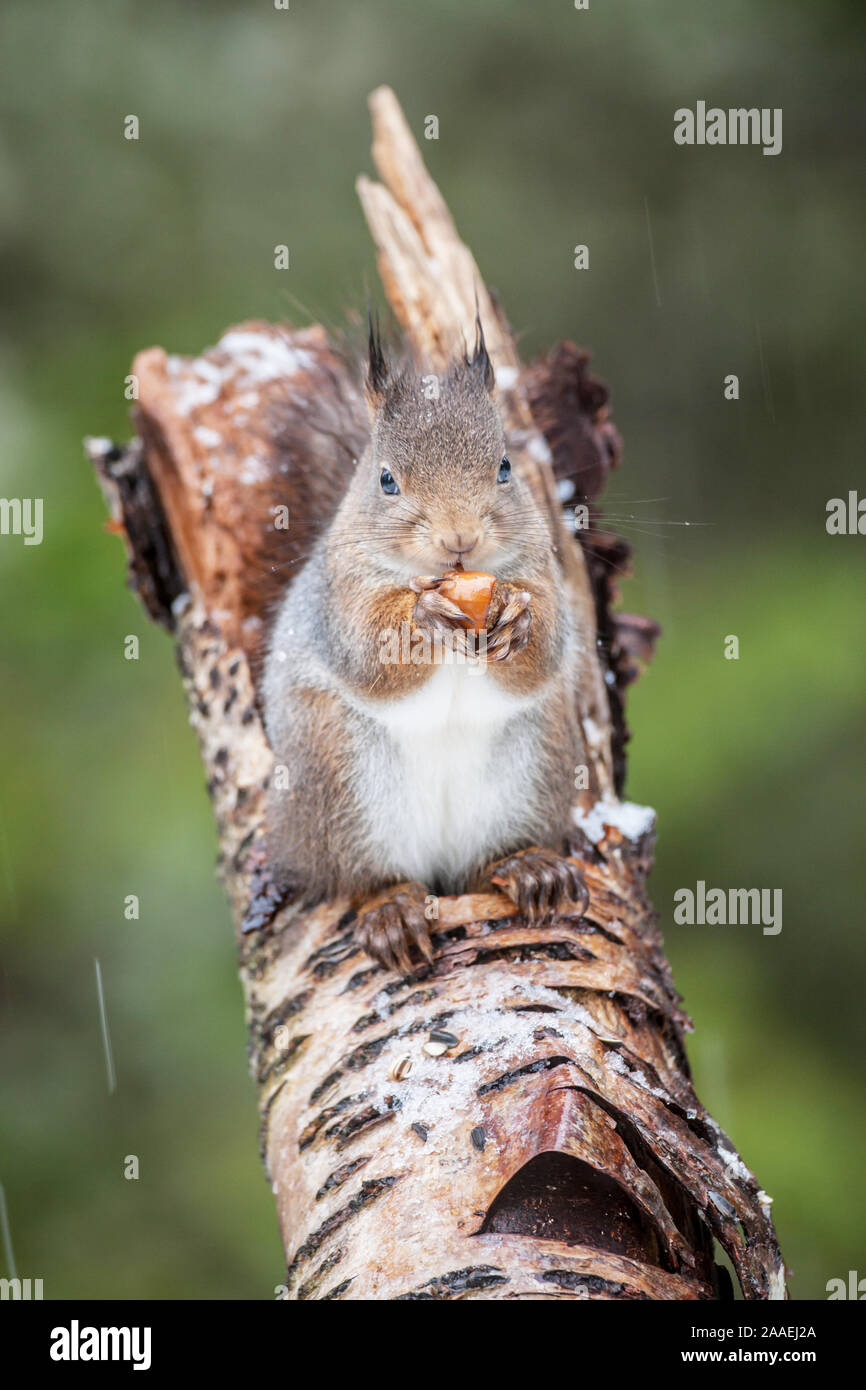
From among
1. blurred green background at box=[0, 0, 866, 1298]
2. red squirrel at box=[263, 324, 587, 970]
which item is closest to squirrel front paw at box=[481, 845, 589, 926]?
red squirrel at box=[263, 324, 587, 970]

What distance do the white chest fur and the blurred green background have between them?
1.06 m

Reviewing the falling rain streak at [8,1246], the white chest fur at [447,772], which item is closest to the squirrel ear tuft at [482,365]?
the white chest fur at [447,772]

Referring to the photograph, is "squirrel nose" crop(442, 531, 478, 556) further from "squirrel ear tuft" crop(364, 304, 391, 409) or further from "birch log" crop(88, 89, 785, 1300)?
"birch log" crop(88, 89, 785, 1300)

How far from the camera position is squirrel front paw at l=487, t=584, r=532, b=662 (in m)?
1.57

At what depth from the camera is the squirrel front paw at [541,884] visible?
5.38 ft

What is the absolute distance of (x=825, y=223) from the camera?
11.6ft

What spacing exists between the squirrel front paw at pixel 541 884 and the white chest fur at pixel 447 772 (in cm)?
8

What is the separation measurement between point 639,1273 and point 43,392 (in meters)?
2.50

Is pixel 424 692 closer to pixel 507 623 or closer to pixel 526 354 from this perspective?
pixel 507 623

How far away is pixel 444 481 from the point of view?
158 cm

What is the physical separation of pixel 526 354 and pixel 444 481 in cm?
142

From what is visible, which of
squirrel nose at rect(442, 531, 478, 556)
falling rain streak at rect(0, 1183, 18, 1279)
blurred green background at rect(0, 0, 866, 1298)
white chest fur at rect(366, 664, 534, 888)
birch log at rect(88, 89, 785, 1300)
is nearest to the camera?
birch log at rect(88, 89, 785, 1300)
